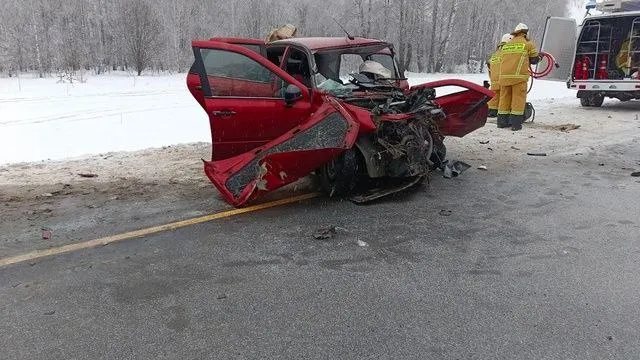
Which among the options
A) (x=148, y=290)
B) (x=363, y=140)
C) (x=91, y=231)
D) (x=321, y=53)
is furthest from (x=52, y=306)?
(x=321, y=53)

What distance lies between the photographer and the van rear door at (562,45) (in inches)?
504

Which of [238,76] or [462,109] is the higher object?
[238,76]

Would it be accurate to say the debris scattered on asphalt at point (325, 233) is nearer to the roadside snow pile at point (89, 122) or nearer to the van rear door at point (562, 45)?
the roadside snow pile at point (89, 122)

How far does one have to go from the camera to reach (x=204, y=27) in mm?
30844

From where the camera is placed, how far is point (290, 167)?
468cm

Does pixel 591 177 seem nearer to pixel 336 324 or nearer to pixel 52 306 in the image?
pixel 336 324

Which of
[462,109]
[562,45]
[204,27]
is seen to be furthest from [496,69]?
[204,27]

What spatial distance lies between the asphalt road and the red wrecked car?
429mm

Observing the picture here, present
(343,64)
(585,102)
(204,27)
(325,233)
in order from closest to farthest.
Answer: (325,233)
(343,64)
(585,102)
(204,27)

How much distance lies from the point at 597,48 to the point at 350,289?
12347mm

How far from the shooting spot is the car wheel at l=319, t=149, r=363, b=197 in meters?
5.06

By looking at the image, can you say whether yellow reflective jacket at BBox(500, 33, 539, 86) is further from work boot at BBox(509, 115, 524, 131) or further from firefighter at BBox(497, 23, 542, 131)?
work boot at BBox(509, 115, 524, 131)

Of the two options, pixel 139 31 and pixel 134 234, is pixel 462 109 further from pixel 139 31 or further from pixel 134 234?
pixel 139 31

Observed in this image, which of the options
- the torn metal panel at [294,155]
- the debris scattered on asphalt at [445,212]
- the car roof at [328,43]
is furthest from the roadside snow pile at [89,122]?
the debris scattered on asphalt at [445,212]
